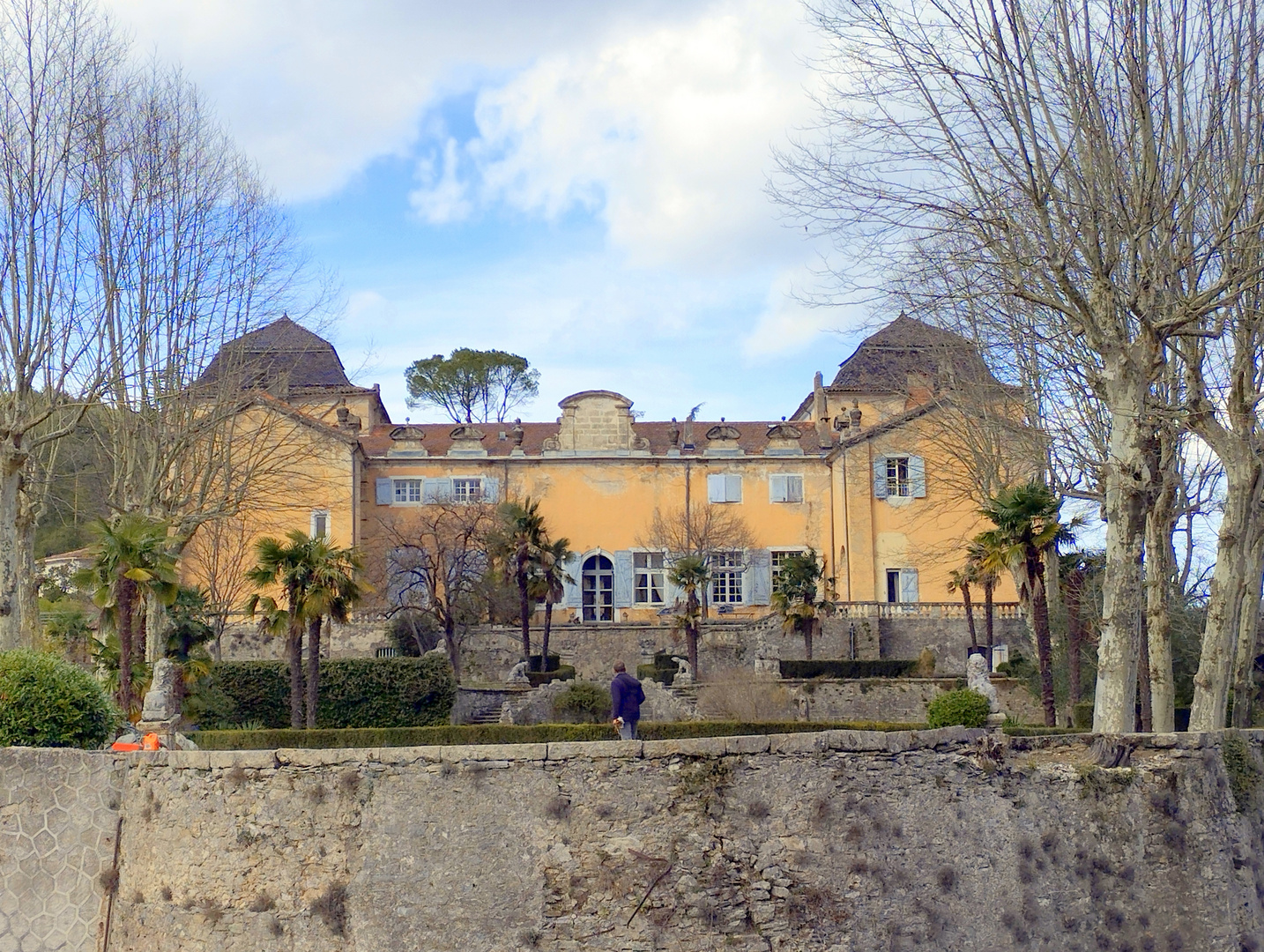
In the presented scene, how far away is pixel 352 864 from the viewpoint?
1177 centimetres

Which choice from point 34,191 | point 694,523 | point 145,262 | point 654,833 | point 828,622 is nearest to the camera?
point 654,833

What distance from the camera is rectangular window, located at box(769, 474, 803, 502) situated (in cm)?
4964

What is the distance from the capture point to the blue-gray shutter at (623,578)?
49.2m

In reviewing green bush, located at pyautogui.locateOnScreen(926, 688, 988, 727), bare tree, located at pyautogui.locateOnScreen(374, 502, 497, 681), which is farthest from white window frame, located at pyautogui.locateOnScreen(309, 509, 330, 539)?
green bush, located at pyautogui.locateOnScreen(926, 688, 988, 727)

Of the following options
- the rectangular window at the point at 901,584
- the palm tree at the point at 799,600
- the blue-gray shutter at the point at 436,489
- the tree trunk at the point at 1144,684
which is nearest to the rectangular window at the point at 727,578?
the rectangular window at the point at 901,584

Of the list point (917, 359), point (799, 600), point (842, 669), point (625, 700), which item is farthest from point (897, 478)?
point (625, 700)

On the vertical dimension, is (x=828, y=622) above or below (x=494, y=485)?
below

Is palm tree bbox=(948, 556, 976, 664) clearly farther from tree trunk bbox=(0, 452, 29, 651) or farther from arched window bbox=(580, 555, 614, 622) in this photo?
tree trunk bbox=(0, 452, 29, 651)

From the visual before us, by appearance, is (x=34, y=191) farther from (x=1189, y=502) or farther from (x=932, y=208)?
(x=1189, y=502)

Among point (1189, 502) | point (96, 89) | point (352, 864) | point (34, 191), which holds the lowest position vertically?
point (352, 864)

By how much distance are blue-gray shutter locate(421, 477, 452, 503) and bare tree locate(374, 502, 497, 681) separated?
0.78 meters

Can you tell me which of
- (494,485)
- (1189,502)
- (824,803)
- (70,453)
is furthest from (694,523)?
(824,803)

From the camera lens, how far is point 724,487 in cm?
4972

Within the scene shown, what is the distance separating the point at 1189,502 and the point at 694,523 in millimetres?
25737
